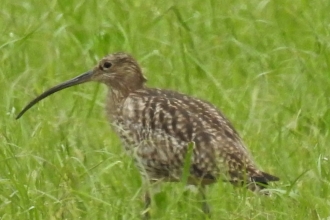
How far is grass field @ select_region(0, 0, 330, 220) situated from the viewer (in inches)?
379

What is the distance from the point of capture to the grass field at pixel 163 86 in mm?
9625

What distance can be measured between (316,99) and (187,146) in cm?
228

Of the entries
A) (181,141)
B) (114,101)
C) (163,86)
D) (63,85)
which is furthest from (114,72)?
(163,86)

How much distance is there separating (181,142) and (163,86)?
2.47 metres

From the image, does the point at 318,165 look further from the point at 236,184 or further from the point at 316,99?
the point at 316,99

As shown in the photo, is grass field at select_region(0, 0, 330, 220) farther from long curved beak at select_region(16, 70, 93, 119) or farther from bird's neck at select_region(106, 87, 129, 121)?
bird's neck at select_region(106, 87, 129, 121)

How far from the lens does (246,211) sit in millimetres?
9484

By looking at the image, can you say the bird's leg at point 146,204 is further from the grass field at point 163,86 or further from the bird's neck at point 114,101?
the bird's neck at point 114,101

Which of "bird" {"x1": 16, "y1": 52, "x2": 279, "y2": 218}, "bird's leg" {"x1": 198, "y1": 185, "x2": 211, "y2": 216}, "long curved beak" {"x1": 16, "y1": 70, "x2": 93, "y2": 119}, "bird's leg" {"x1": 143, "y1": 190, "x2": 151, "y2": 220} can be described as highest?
"long curved beak" {"x1": 16, "y1": 70, "x2": 93, "y2": 119}

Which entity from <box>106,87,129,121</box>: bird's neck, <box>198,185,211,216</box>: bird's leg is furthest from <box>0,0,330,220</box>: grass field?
<box>106,87,129,121</box>: bird's neck

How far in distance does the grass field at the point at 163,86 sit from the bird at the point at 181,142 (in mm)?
98

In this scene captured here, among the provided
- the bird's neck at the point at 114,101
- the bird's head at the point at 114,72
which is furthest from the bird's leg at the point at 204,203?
the bird's head at the point at 114,72

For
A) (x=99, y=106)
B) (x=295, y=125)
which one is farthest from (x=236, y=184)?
(x=99, y=106)

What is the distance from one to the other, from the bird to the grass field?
98 millimetres
